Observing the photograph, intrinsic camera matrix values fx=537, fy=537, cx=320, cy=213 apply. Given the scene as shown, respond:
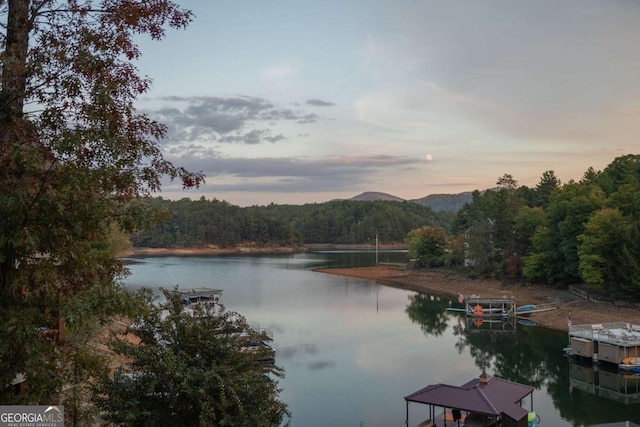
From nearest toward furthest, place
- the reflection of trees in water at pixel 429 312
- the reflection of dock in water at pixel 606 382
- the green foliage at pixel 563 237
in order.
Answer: the reflection of dock in water at pixel 606 382 < the reflection of trees in water at pixel 429 312 < the green foliage at pixel 563 237

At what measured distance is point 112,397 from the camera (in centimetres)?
931

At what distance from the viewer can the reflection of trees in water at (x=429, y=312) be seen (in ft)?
121

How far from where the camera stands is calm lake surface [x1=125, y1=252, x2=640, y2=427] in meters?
20.3

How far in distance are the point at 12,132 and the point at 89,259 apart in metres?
1.65

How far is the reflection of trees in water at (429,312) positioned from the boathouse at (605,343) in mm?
9305

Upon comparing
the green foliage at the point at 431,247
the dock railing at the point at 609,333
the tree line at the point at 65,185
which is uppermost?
the tree line at the point at 65,185

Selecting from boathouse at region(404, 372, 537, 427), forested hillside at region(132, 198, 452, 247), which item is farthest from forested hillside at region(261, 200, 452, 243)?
boathouse at region(404, 372, 537, 427)

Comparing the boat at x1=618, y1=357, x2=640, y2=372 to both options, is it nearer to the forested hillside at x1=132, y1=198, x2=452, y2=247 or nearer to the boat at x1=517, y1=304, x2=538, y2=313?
the boat at x1=517, y1=304, x2=538, y2=313

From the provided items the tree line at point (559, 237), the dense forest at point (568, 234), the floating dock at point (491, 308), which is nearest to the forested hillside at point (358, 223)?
the tree line at point (559, 237)

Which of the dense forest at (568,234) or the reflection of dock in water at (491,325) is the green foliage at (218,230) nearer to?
the dense forest at (568,234)

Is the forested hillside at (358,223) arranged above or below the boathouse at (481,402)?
above

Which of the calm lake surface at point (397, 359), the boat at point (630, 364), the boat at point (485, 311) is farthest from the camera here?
the boat at point (485, 311)

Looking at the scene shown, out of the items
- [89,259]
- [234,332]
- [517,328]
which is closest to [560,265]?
[517,328]

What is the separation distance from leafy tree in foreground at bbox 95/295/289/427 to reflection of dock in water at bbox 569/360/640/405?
706 inches
